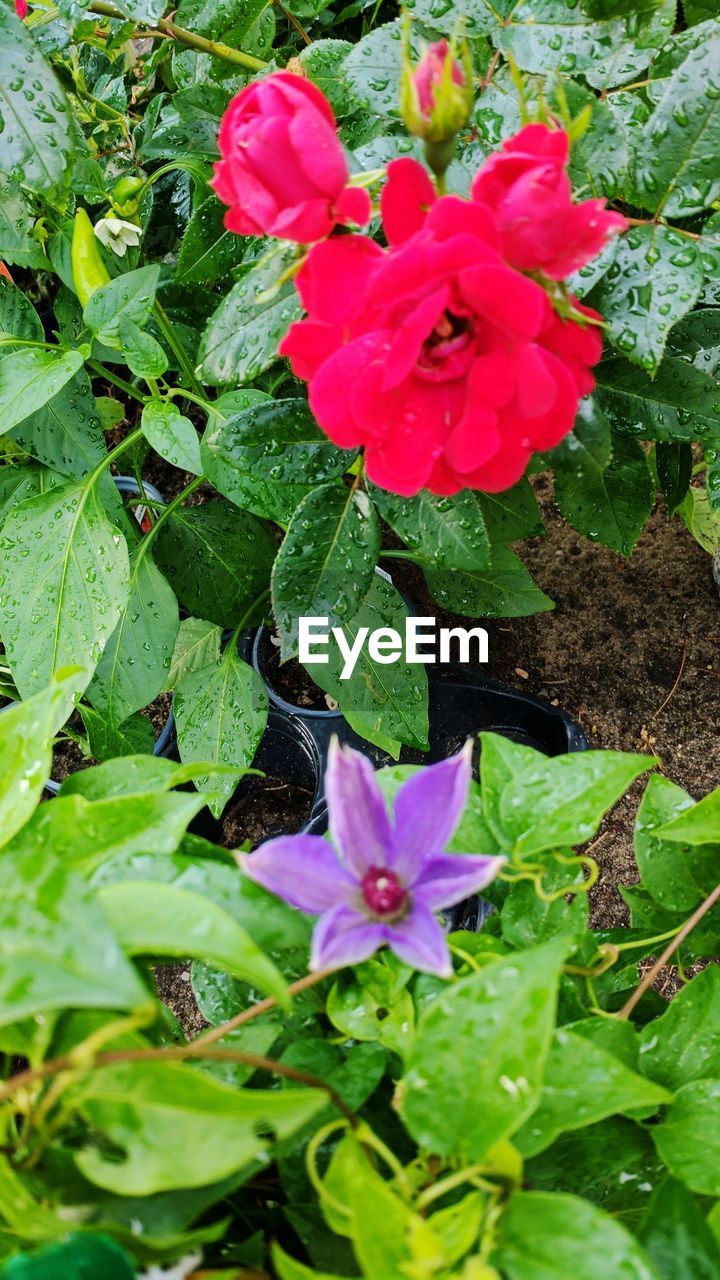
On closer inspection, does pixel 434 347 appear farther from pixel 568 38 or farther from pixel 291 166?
pixel 568 38

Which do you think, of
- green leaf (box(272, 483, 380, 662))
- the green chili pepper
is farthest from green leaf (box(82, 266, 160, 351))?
green leaf (box(272, 483, 380, 662))

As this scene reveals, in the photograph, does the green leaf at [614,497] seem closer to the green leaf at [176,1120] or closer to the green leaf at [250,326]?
the green leaf at [250,326]

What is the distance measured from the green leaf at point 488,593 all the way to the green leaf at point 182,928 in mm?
810

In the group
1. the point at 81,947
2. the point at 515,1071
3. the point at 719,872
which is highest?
the point at 81,947

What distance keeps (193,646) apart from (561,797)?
0.83 metres

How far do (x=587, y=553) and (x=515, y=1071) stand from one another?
A: 1242 mm

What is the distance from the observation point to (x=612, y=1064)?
376 millimetres

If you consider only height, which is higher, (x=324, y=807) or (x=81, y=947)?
(x=81, y=947)

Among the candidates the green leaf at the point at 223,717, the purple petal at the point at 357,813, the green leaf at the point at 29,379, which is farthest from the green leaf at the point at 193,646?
the purple petal at the point at 357,813

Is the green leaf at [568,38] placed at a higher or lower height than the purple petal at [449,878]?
higher

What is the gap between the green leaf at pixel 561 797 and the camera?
45 centimetres

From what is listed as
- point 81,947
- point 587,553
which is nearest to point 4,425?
point 81,947

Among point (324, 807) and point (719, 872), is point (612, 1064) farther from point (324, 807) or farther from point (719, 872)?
point (324, 807)

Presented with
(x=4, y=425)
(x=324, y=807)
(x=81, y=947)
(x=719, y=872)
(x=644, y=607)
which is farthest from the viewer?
(x=644, y=607)
